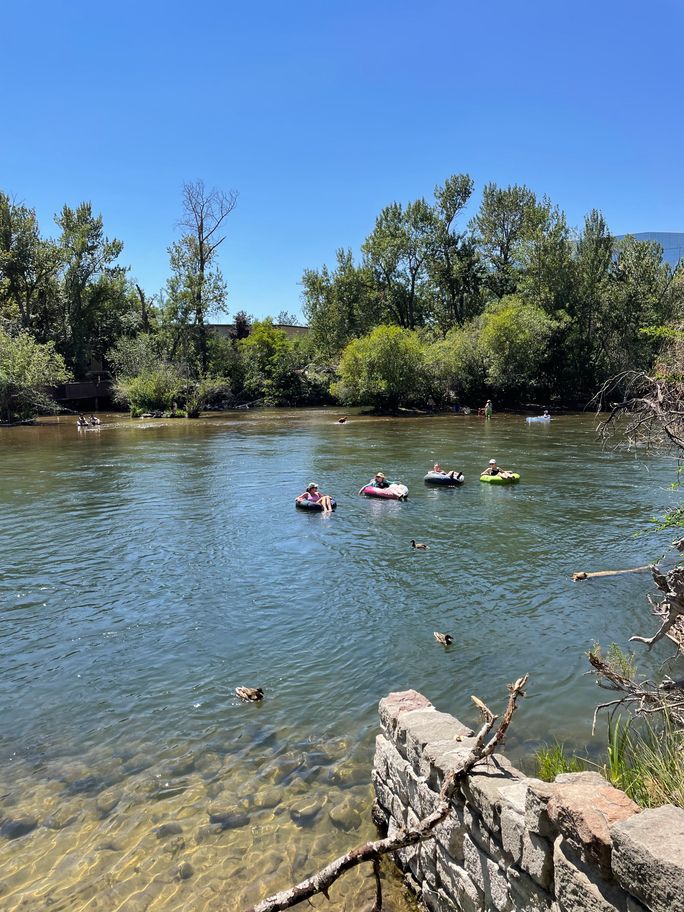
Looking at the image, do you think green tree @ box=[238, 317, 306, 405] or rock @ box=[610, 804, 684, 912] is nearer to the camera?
rock @ box=[610, 804, 684, 912]

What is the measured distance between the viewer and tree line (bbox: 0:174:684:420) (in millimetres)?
58375

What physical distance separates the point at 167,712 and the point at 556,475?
21189 millimetres

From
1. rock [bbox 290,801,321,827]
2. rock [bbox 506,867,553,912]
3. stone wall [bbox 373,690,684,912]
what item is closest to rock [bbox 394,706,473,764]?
stone wall [bbox 373,690,684,912]

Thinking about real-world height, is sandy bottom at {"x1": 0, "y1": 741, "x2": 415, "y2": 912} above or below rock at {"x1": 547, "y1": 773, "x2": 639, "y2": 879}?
below

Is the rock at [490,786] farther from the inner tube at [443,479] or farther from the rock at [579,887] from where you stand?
the inner tube at [443,479]

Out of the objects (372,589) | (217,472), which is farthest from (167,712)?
(217,472)

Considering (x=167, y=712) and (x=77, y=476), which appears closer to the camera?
(x=167, y=712)

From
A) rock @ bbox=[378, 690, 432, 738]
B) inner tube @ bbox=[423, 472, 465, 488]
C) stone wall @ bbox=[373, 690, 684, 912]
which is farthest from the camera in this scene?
inner tube @ bbox=[423, 472, 465, 488]

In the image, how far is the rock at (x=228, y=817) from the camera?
6773 mm

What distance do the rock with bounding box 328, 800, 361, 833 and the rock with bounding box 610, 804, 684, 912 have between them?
3.81m

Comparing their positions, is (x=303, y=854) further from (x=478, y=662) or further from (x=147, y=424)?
(x=147, y=424)

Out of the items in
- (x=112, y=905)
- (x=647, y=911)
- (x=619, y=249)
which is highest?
(x=619, y=249)

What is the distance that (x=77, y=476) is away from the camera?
92.5ft

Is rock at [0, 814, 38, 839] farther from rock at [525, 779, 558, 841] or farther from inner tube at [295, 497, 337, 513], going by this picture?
A: inner tube at [295, 497, 337, 513]
